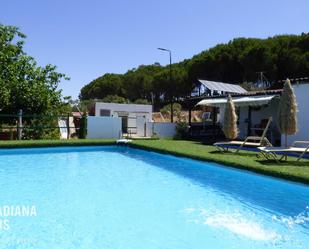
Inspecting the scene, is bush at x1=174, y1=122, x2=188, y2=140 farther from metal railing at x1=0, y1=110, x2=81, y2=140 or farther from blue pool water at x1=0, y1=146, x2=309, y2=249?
blue pool water at x1=0, y1=146, x2=309, y2=249

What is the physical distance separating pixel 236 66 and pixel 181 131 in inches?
859

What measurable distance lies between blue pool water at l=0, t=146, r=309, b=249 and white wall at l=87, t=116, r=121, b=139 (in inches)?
366

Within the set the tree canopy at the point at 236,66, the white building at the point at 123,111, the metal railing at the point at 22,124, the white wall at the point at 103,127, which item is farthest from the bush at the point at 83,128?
the tree canopy at the point at 236,66

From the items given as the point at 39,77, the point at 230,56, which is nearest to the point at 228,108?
the point at 39,77

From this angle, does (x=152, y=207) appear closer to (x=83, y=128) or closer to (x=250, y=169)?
(x=250, y=169)

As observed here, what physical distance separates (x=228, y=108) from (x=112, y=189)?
7.21m

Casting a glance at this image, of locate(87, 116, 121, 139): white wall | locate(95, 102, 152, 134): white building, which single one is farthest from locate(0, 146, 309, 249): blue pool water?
locate(95, 102, 152, 134): white building

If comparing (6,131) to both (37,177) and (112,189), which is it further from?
(112,189)

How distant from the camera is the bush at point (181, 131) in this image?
23.0 m

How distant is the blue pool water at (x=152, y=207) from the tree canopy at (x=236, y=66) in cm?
1853

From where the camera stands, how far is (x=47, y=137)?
840 inches

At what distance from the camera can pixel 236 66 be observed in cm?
4212

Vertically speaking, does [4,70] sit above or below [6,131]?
above

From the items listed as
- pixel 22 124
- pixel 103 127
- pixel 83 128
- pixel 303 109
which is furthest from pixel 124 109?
pixel 303 109
